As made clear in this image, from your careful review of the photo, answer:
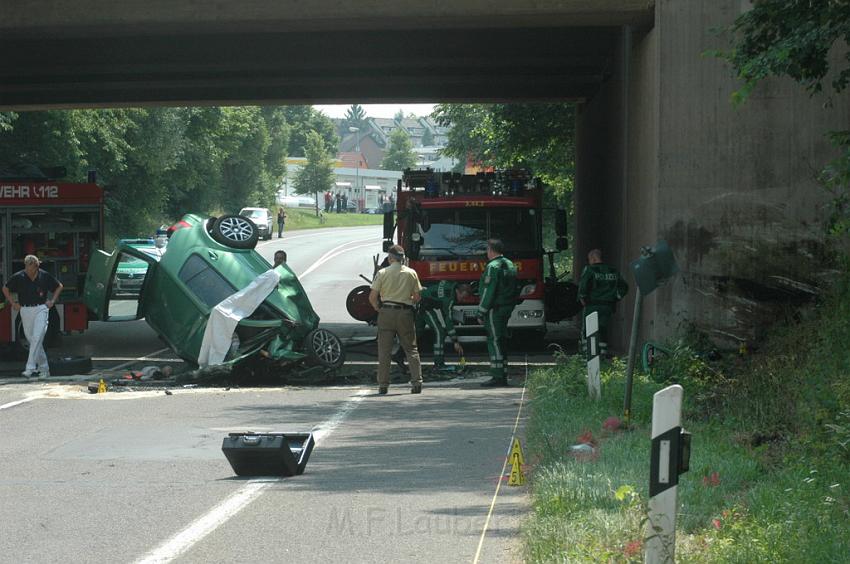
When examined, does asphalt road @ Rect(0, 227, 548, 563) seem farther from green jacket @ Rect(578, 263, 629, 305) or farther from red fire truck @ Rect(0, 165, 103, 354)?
red fire truck @ Rect(0, 165, 103, 354)

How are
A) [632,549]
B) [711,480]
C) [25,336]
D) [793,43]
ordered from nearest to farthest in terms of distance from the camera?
[632,549] < [711,480] < [793,43] < [25,336]

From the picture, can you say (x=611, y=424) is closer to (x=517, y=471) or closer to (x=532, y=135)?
(x=517, y=471)

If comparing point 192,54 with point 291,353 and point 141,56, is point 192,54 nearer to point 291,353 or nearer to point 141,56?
point 141,56

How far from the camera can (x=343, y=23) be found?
679 inches

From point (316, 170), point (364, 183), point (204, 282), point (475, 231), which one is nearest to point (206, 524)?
point (204, 282)

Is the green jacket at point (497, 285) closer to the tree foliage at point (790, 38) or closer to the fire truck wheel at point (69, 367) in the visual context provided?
the tree foliage at point (790, 38)

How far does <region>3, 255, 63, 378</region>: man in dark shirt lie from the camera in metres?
17.3

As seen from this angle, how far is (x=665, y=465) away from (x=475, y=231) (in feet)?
45.9

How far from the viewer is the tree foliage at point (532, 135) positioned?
3197 centimetres

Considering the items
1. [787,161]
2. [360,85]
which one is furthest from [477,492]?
[360,85]

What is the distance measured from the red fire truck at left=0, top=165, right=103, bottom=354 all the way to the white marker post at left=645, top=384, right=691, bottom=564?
15.3m

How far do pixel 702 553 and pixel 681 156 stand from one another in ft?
34.0

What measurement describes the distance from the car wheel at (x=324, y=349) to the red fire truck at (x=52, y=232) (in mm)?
5684

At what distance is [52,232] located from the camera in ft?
68.9
